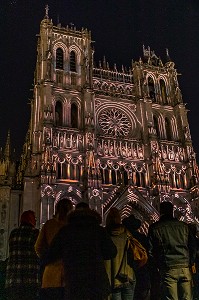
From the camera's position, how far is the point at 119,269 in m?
5.20

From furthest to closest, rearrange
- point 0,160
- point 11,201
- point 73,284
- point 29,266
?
point 0,160, point 11,201, point 29,266, point 73,284

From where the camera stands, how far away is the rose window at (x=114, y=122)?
3203 centimetres

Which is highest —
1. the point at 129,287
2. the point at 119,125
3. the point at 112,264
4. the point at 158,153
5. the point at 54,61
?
the point at 54,61

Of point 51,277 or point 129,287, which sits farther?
point 129,287

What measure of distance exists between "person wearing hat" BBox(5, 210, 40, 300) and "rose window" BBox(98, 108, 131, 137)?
85.7 feet

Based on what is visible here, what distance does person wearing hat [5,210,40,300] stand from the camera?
18.2 ft

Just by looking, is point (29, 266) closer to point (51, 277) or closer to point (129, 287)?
point (51, 277)

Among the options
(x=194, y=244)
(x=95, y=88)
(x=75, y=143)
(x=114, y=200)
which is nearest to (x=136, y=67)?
(x=95, y=88)

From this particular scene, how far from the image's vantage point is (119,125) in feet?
107

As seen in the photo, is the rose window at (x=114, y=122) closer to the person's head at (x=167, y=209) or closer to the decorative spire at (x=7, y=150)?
the decorative spire at (x=7, y=150)

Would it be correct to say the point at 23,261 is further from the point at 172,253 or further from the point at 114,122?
the point at 114,122

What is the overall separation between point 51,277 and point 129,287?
1364 millimetres

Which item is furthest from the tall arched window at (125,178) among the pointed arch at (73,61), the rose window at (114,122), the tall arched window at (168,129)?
the pointed arch at (73,61)

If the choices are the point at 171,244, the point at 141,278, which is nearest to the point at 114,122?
the point at 141,278
